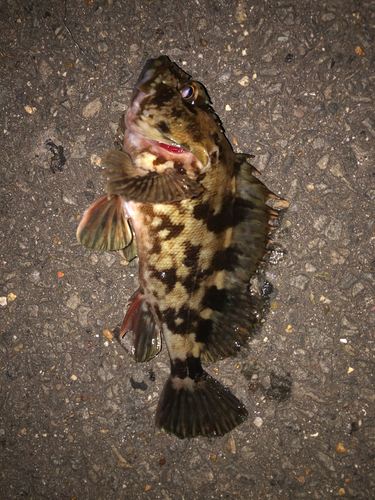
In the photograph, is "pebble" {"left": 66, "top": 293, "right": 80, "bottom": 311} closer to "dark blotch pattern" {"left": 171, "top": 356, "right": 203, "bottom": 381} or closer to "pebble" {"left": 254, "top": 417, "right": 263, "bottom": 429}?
"dark blotch pattern" {"left": 171, "top": 356, "right": 203, "bottom": 381}

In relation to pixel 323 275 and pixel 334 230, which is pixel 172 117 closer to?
pixel 334 230

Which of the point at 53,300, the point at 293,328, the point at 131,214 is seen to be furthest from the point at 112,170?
the point at 293,328

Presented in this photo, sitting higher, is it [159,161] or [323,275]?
[159,161]

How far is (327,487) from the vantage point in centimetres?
258

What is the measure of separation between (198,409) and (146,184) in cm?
162

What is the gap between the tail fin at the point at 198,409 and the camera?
2.32 meters

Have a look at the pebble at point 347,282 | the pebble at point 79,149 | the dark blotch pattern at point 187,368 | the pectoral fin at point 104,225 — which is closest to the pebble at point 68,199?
the pebble at point 79,149

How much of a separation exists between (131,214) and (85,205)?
2.08ft

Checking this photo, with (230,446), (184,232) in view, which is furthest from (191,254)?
(230,446)

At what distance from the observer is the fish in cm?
195

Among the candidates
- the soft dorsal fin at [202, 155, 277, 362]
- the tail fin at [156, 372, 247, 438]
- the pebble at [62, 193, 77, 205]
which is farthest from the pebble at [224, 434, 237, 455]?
the pebble at [62, 193, 77, 205]

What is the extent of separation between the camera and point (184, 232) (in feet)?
6.59

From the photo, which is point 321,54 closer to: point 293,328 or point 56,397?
point 293,328

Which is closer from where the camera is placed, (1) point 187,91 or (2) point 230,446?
(1) point 187,91
